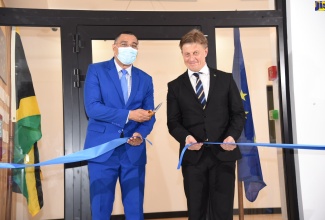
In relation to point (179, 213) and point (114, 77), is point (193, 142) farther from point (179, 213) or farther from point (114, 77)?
point (179, 213)

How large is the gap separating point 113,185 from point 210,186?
701 millimetres

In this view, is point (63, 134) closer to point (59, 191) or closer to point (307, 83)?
point (59, 191)

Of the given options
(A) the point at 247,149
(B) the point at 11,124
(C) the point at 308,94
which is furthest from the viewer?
(A) the point at 247,149

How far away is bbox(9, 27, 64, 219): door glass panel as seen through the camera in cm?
330

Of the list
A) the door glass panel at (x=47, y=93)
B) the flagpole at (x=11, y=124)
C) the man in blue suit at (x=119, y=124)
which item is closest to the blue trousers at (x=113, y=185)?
the man in blue suit at (x=119, y=124)

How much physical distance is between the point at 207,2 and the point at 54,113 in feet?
6.45

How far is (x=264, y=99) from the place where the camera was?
3.71 meters

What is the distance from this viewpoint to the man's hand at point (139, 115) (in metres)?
2.54

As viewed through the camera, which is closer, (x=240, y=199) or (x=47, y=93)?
(x=47, y=93)

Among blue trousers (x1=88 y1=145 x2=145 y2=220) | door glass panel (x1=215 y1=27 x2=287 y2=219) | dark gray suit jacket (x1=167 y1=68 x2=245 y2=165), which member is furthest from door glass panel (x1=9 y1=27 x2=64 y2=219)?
door glass panel (x1=215 y1=27 x2=287 y2=219)

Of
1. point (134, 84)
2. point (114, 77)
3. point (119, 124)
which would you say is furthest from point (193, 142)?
point (114, 77)

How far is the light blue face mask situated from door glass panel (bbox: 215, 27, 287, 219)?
3.75 feet

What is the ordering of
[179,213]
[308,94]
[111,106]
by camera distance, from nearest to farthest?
[111,106]
[308,94]
[179,213]

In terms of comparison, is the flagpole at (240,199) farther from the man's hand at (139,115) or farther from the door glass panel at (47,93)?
the door glass panel at (47,93)
